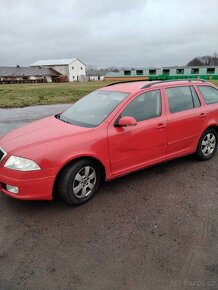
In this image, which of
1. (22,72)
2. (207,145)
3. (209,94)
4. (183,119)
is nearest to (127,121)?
(183,119)

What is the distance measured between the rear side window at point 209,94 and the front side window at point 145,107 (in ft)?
4.11

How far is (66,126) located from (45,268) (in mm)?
2022

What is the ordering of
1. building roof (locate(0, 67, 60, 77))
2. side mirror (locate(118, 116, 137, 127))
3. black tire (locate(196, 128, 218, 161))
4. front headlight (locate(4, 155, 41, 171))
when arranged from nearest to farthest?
1. front headlight (locate(4, 155, 41, 171))
2. side mirror (locate(118, 116, 137, 127))
3. black tire (locate(196, 128, 218, 161))
4. building roof (locate(0, 67, 60, 77))

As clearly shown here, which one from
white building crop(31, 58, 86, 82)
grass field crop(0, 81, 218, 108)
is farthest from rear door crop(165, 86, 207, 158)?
white building crop(31, 58, 86, 82)

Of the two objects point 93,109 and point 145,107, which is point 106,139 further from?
point 145,107

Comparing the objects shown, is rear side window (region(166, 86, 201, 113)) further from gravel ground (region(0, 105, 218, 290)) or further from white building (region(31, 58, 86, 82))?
white building (region(31, 58, 86, 82))

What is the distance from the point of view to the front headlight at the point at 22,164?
312 centimetres

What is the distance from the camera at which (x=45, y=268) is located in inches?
98.2

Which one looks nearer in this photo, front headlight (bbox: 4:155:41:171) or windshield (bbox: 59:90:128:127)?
front headlight (bbox: 4:155:41:171)

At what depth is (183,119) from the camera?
14.7 feet

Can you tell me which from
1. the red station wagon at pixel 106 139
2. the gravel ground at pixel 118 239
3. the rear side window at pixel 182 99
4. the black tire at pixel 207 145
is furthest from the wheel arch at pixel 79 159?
the black tire at pixel 207 145

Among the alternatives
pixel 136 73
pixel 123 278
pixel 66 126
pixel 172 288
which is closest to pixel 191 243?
pixel 172 288

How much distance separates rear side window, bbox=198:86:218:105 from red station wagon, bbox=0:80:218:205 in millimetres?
21

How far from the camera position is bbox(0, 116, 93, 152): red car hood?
3.37m
